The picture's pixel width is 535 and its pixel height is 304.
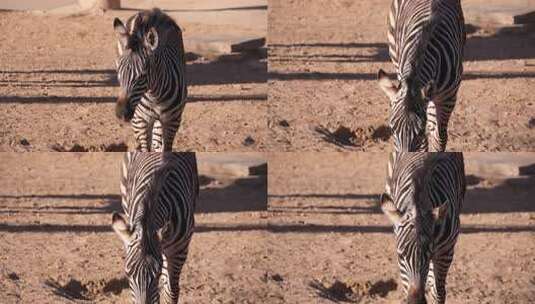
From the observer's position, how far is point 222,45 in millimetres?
18516

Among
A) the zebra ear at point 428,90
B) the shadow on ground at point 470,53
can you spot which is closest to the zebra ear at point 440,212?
the zebra ear at point 428,90

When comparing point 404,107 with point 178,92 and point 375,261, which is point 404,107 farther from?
point 375,261

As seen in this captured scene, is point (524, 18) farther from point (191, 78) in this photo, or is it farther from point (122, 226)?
point (122, 226)

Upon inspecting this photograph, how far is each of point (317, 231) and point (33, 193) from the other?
363 centimetres

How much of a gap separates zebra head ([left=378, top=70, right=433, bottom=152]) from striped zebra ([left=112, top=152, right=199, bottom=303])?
1846 mm

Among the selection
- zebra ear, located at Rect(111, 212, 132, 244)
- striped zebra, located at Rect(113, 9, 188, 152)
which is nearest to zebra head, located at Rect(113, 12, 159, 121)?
striped zebra, located at Rect(113, 9, 188, 152)

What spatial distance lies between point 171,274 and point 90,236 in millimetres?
4196

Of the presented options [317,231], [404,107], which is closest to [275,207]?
[317,231]

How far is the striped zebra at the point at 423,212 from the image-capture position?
Result: 10.2 metres

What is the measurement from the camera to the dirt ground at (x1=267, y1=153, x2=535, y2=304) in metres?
13.8

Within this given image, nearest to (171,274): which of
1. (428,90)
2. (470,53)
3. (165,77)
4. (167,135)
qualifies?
(167,135)

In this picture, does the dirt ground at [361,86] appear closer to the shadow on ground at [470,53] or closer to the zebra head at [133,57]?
the shadow on ground at [470,53]

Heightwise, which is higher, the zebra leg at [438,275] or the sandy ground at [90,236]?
the zebra leg at [438,275]

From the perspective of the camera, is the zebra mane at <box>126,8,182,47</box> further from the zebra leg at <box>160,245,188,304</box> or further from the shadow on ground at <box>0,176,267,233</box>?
the shadow on ground at <box>0,176,267,233</box>
